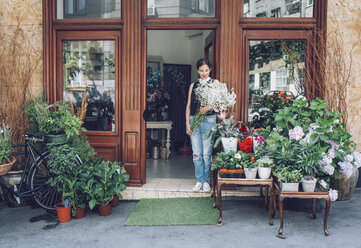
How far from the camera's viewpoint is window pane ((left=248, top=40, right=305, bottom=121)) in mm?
5539

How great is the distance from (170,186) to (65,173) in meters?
1.67

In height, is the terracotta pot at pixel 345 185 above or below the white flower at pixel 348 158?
below

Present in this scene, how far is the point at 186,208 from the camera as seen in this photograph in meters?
4.87

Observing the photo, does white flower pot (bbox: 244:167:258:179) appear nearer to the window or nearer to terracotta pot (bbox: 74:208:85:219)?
terracotta pot (bbox: 74:208:85:219)

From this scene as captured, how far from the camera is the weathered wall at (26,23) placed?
5.62 meters

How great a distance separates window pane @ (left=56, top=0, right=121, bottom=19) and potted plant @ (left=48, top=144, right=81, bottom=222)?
2.25 meters

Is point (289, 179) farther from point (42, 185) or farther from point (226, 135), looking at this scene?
point (42, 185)

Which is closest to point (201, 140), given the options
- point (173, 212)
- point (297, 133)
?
point (173, 212)

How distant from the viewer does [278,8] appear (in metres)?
5.52

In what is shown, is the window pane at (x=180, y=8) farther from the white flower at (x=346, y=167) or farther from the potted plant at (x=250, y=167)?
the white flower at (x=346, y=167)

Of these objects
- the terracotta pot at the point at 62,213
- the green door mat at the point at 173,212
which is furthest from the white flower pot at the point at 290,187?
the terracotta pot at the point at 62,213

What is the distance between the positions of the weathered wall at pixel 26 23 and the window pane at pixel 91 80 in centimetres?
41

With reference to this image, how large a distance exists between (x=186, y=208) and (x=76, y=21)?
3411mm

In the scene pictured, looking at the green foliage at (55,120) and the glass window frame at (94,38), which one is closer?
the green foliage at (55,120)
